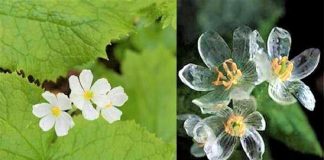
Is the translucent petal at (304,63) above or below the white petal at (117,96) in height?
above

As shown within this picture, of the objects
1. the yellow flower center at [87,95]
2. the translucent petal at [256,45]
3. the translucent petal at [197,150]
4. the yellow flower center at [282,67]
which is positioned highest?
the translucent petal at [256,45]

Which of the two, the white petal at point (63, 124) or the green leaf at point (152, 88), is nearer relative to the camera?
the white petal at point (63, 124)

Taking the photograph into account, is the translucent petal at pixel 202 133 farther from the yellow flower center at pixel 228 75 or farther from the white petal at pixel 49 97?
the white petal at pixel 49 97

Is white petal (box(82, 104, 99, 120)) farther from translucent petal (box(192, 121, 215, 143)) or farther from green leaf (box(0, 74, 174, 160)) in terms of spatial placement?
translucent petal (box(192, 121, 215, 143))

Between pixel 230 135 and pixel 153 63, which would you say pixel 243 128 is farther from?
pixel 153 63

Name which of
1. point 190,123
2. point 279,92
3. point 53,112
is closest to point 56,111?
point 53,112

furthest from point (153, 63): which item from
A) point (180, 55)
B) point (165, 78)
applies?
point (180, 55)

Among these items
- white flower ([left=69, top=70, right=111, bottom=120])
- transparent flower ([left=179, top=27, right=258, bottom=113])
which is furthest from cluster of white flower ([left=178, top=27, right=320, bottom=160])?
white flower ([left=69, top=70, right=111, bottom=120])

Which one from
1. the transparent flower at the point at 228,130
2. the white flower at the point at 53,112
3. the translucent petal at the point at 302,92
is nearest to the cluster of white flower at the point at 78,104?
the white flower at the point at 53,112
